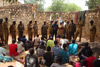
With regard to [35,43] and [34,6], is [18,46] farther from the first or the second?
[34,6]

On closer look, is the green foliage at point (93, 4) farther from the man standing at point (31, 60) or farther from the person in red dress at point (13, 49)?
the man standing at point (31, 60)

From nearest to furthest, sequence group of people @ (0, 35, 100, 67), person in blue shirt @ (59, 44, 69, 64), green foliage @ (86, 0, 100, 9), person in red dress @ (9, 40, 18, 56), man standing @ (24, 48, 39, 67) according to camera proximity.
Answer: group of people @ (0, 35, 100, 67) < man standing @ (24, 48, 39, 67) < person in blue shirt @ (59, 44, 69, 64) < person in red dress @ (9, 40, 18, 56) < green foliage @ (86, 0, 100, 9)

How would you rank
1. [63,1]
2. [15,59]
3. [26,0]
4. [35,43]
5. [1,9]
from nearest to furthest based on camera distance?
[15,59] → [35,43] → [1,9] → [63,1] → [26,0]

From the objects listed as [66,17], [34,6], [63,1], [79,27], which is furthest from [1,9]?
[63,1]

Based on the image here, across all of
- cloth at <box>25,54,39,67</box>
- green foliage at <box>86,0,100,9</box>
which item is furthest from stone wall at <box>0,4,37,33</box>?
cloth at <box>25,54,39,67</box>

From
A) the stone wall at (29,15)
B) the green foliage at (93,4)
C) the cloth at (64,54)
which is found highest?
the green foliage at (93,4)

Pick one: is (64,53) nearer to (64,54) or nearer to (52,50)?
(64,54)

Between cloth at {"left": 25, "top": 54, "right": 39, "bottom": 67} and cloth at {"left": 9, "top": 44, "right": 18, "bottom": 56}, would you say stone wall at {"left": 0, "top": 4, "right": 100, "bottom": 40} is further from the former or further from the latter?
cloth at {"left": 25, "top": 54, "right": 39, "bottom": 67}

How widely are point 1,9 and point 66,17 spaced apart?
24.5ft

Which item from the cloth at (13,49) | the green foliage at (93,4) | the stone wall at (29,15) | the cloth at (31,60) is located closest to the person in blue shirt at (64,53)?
the cloth at (31,60)

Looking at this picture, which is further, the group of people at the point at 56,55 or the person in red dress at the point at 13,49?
the person in red dress at the point at 13,49

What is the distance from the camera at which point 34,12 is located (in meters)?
16.8

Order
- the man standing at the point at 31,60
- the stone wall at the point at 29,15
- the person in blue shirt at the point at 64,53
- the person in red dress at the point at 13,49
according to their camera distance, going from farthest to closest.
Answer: the stone wall at the point at 29,15 < the person in red dress at the point at 13,49 < the person in blue shirt at the point at 64,53 < the man standing at the point at 31,60

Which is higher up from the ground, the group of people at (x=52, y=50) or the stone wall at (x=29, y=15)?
the stone wall at (x=29, y=15)
